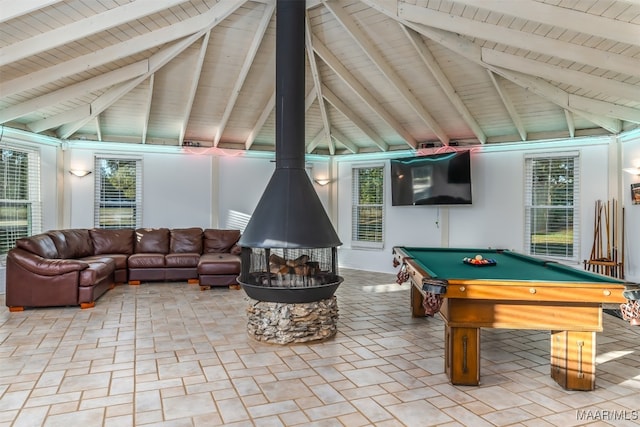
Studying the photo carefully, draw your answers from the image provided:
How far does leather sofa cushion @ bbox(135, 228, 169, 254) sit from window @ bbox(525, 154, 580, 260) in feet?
21.3

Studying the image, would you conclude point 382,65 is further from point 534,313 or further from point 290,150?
point 534,313

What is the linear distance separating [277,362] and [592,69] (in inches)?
A: 184

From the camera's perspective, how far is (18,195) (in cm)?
656

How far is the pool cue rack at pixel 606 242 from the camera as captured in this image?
594cm

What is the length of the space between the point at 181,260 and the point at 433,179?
480 centimetres

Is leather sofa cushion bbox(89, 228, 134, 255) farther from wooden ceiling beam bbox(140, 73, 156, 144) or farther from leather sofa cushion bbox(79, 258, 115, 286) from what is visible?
wooden ceiling beam bbox(140, 73, 156, 144)

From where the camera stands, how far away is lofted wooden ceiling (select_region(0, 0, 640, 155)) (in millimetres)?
4074

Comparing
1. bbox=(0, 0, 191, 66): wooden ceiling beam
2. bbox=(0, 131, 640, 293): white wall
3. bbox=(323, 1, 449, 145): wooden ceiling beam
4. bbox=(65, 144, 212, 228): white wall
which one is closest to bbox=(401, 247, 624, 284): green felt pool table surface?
bbox=(0, 131, 640, 293): white wall

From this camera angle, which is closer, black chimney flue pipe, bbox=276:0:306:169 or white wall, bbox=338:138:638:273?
black chimney flue pipe, bbox=276:0:306:169

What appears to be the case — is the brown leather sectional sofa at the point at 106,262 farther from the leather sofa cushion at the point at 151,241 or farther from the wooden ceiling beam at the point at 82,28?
the wooden ceiling beam at the point at 82,28

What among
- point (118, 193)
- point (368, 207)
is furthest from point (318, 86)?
point (118, 193)

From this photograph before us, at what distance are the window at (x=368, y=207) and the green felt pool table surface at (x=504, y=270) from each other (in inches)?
142

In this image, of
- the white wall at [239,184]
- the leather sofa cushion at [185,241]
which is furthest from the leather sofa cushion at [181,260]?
the white wall at [239,184]

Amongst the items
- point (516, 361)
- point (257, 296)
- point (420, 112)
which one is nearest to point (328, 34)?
point (420, 112)
